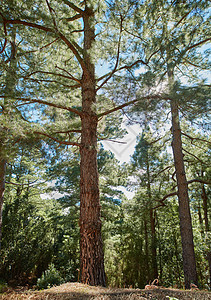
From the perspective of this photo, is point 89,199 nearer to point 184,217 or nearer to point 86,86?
point 86,86

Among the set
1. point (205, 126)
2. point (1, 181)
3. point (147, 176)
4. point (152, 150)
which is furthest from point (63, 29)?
point (147, 176)

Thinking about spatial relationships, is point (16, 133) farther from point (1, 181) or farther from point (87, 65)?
point (1, 181)

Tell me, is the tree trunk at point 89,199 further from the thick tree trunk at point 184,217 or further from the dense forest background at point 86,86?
the thick tree trunk at point 184,217

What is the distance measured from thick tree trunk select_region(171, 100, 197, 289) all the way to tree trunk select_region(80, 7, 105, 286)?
2243 mm

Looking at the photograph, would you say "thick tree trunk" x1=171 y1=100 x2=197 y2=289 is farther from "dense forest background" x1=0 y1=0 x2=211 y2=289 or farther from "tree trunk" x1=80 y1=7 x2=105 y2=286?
"tree trunk" x1=80 y1=7 x2=105 y2=286

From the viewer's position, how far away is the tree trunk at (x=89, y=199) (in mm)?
2930

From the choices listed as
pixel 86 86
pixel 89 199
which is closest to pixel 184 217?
pixel 89 199

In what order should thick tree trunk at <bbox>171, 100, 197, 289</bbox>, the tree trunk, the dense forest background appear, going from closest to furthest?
the tree trunk
the dense forest background
thick tree trunk at <bbox>171, 100, 197, 289</bbox>

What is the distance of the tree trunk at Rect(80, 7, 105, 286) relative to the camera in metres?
2.93

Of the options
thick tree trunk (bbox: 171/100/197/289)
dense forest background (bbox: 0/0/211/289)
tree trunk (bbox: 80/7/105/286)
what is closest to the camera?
tree trunk (bbox: 80/7/105/286)

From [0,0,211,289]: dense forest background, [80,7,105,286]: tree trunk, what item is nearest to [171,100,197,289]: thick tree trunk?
[0,0,211,289]: dense forest background

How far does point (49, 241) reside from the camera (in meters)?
9.53

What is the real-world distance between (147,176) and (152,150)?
2.47 m

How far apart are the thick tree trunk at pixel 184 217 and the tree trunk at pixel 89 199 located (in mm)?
2243
